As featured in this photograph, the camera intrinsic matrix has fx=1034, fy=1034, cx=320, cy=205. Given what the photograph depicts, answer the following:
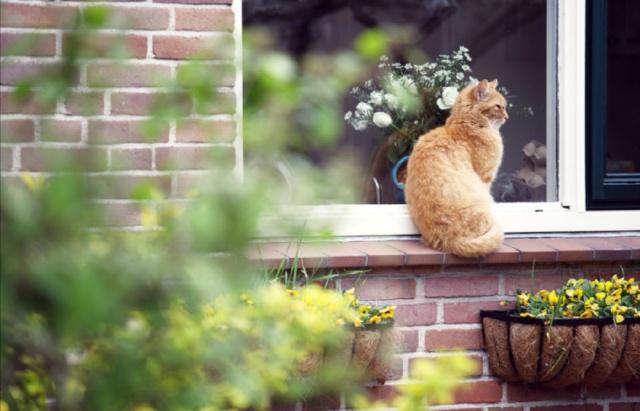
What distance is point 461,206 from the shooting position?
131 inches

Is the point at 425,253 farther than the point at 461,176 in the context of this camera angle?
No

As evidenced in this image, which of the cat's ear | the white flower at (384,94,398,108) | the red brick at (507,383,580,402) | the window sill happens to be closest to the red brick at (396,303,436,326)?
the window sill

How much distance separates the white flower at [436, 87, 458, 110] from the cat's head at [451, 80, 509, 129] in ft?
0.48

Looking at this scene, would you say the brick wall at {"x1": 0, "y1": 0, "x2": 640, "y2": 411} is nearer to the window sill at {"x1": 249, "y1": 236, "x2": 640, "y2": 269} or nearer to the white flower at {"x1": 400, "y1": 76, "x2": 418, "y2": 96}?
the window sill at {"x1": 249, "y1": 236, "x2": 640, "y2": 269}

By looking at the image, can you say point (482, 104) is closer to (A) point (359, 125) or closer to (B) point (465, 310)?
(A) point (359, 125)

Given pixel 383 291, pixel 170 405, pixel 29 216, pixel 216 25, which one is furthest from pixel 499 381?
pixel 29 216

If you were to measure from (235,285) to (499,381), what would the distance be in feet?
8.19

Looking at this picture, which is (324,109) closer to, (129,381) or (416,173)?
(129,381)

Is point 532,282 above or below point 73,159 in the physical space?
below

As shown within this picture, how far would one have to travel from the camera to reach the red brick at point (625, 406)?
11.6 feet

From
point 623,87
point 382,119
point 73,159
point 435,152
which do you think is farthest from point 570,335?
point 73,159

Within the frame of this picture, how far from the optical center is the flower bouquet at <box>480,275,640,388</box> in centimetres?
316

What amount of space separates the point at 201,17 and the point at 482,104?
1154 mm

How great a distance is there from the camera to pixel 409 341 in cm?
334
